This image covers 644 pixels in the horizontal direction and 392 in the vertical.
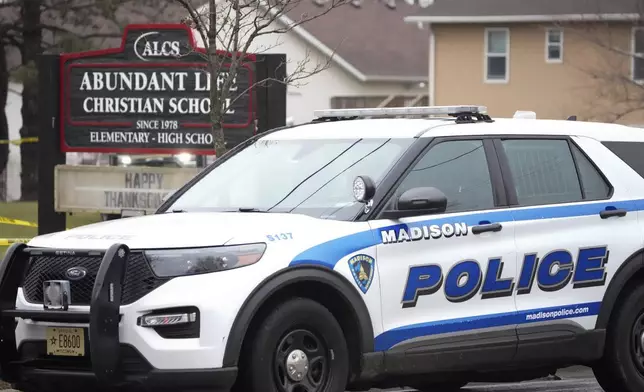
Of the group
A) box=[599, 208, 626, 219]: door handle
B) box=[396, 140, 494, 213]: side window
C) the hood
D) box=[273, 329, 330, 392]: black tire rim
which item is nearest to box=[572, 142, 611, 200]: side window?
box=[599, 208, 626, 219]: door handle

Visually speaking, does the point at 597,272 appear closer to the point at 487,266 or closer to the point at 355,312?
the point at 487,266

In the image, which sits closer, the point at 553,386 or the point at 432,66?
the point at 553,386

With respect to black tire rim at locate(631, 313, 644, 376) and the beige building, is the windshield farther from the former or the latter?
the beige building

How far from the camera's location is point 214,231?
6918mm

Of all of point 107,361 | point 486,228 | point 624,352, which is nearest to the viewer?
point 107,361

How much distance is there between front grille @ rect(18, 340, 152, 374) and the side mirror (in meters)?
1.66

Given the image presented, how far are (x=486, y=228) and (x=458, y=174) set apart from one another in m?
0.39

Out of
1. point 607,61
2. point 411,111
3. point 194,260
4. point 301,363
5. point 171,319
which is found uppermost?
point 607,61

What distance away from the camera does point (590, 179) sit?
8562mm

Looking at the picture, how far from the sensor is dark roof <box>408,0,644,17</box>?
3672 centimetres

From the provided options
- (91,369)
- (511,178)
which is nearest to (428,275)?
(511,178)

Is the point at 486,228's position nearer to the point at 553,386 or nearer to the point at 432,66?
the point at 553,386

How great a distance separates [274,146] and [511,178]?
149 centimetres

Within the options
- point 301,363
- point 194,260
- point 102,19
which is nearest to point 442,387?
point 301,363
